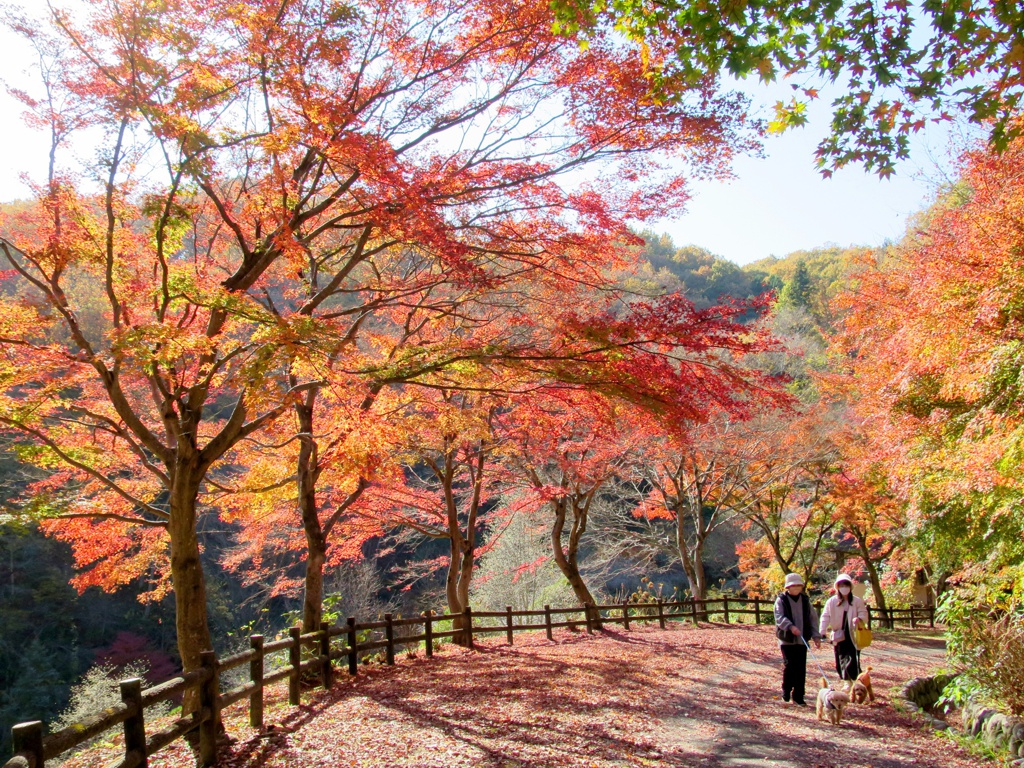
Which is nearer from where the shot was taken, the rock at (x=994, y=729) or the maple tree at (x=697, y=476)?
the rock at (x=994, y=729)

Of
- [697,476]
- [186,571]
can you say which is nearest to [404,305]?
[186,571]

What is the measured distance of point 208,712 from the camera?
573 cm

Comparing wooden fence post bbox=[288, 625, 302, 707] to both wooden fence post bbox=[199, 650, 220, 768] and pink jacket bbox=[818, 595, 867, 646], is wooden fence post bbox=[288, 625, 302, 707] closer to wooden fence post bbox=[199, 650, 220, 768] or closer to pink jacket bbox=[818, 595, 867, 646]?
wooden fence post bbox=[199, 650, 220, 768]

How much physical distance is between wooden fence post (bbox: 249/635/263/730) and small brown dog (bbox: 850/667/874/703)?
6.37 meters

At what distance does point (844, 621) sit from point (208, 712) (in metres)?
6.53

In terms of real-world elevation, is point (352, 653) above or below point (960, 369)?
below

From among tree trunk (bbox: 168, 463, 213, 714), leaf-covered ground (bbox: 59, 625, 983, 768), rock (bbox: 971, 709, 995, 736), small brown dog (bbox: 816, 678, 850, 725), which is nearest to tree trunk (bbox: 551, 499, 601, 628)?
leaf-covered ground (bbox: 59, 625, 983, 768)

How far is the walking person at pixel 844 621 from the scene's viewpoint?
7519 mm

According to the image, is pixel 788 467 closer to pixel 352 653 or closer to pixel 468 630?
pixel 468 630

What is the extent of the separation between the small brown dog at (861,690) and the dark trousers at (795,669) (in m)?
0.62

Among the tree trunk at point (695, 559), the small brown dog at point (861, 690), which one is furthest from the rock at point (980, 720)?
the tree trunk at point (695, 559)

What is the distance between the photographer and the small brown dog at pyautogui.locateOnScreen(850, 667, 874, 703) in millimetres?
7625

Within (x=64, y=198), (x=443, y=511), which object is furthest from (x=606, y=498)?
(x=64, y=198)

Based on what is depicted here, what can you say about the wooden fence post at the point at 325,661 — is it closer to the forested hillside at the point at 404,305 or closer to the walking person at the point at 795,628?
the forested hillside at the point at 404,305
